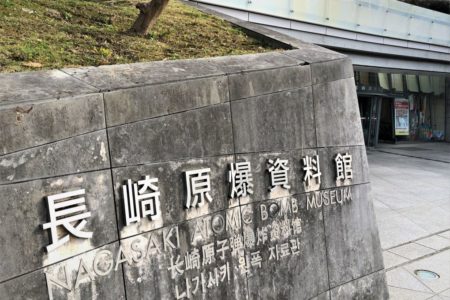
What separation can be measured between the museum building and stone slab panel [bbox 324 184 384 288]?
20.3 feet

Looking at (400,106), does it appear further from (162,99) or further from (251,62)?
(162,99)

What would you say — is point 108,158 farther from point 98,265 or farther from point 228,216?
point 228,216

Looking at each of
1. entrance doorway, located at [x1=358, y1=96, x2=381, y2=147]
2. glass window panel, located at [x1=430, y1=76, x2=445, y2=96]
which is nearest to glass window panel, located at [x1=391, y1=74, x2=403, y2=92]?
entrance doorway, located at [x1=358, y1=96, x2=381, y2=147]

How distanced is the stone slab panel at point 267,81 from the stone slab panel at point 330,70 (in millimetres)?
117

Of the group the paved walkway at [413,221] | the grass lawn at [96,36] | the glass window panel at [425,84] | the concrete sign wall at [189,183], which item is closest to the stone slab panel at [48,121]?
the concrete sign wall at [189,183]

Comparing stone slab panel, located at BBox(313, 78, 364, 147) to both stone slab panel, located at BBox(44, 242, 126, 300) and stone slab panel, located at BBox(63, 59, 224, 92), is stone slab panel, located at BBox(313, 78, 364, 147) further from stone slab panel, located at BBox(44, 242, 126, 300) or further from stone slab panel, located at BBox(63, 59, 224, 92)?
stone slab panel, located at BBox(44, 242, 126, 300)

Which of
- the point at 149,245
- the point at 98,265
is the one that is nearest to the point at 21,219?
the point at 98,265

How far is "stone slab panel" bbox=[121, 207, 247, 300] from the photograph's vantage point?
123 inches

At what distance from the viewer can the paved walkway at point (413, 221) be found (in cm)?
558

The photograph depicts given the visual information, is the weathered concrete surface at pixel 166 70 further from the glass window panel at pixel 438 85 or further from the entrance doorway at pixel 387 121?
the glass window panel at pixel 438 85

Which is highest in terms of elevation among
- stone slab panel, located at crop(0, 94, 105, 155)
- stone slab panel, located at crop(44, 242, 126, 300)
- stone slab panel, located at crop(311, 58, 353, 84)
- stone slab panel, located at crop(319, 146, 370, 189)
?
stone slab panel, located at crop(311, 58, 353, 84)

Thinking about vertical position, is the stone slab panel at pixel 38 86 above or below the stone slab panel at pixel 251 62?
below

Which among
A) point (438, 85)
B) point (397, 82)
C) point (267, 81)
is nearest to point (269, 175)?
point (267, 81)

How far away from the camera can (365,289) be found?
4930 mm
